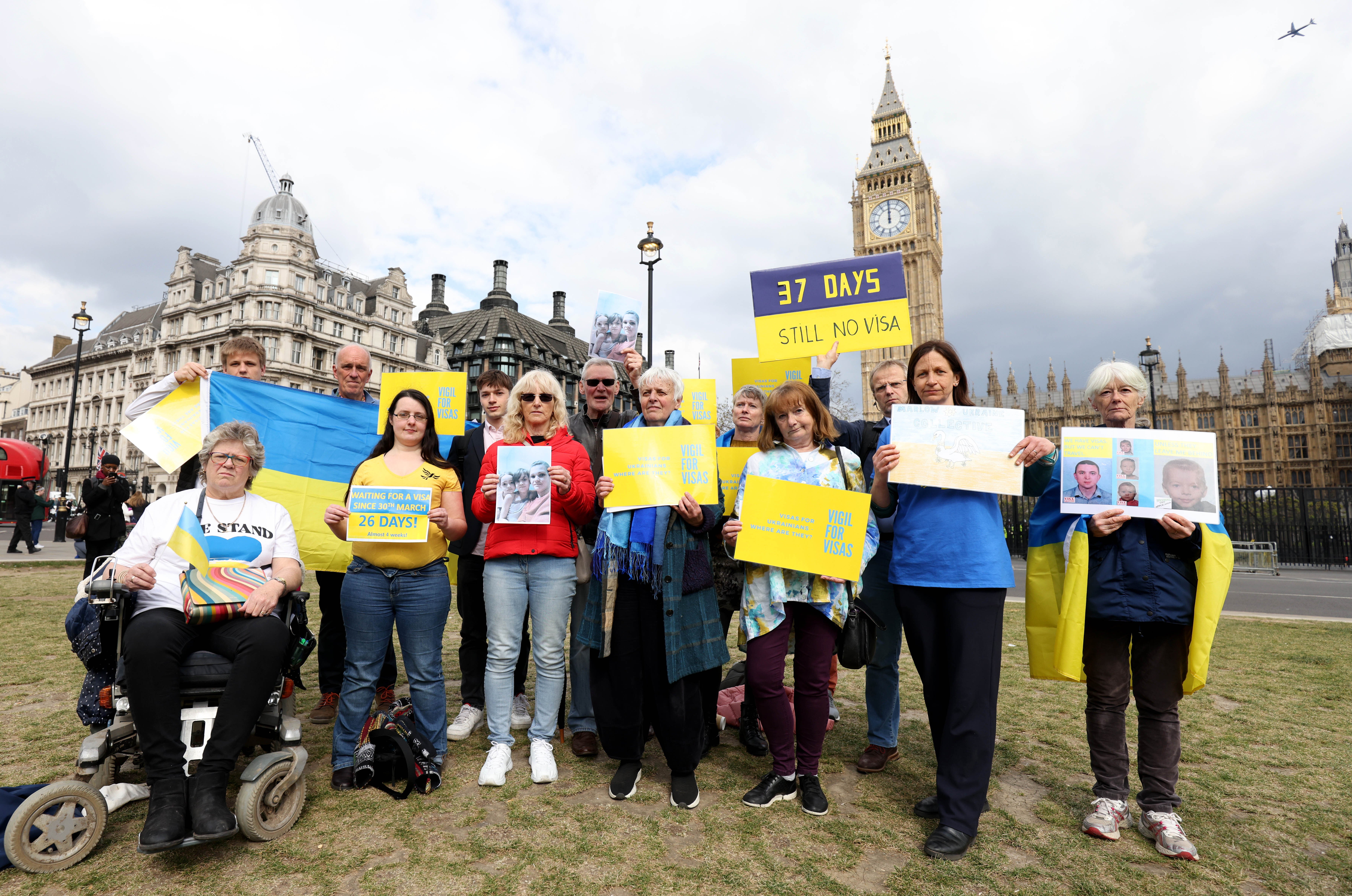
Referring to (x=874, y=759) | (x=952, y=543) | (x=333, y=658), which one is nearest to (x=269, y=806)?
(x=333, y=658)

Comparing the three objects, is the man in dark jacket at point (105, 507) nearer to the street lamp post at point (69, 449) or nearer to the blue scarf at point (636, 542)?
the blue scarf at point (636, 542)

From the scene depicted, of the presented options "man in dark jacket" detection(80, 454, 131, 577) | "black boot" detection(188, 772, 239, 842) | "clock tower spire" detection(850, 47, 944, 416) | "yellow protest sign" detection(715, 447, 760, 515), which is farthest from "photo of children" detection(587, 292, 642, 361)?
"clock tower spire" detection(850, 47, 944, 416)

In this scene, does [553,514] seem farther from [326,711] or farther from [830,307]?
[830,307]

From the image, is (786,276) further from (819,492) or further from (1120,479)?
(1120,479)

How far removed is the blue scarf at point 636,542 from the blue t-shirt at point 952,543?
1.31m

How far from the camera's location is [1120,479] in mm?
3207

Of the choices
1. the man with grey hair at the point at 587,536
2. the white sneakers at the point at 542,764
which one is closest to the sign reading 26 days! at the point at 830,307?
the man with grey hair at the point at 587,536

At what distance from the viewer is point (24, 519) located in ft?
57.3

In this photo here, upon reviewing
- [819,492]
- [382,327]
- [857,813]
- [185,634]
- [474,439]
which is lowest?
[857,813]

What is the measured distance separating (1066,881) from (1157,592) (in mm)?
1421

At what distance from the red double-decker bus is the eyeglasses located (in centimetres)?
3224

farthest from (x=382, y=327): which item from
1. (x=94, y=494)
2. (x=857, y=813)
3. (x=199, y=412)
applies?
(x=857, y=813)

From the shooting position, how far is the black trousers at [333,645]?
4871mm

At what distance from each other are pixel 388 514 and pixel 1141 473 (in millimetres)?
3999
